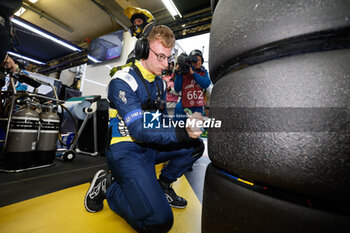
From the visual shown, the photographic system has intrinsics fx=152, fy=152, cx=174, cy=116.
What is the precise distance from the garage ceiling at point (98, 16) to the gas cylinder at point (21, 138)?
3.93m

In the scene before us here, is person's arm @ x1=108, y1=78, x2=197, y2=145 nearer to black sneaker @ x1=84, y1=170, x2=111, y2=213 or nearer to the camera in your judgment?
black sneaker @ x1=84, y1=170, x2=111, y2=213

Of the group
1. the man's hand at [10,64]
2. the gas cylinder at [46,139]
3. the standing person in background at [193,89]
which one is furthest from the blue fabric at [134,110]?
the man's hand at [10,64]

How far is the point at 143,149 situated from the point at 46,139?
1.47 meters

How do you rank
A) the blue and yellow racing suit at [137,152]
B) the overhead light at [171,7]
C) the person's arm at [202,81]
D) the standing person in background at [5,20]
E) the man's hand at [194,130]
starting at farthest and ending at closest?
the overhead light at [171,7] → the person's arm at [202,81] → the standing person in background at [5,20] → the blue and yellow racing suit at [137,152] → the man's hand at [194,130]

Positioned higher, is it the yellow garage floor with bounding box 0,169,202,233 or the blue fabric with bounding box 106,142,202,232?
the blue fabric with bounding box 106,142,202,232

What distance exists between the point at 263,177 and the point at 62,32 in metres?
8.43

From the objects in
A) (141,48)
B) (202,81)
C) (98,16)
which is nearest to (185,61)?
(202,81)

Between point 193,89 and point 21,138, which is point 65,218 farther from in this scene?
point 193,89

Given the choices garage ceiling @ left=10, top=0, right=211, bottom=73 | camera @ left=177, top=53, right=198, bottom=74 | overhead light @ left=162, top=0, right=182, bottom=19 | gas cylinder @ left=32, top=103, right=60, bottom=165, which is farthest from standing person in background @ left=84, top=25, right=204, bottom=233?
garage ceiling @ left=10, top=0, right=211, bottom=73

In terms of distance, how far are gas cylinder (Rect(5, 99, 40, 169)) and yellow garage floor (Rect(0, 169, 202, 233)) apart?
808 mm

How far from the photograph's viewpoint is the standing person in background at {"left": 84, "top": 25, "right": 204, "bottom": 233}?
0.78 metres

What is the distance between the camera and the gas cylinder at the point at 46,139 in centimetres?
173

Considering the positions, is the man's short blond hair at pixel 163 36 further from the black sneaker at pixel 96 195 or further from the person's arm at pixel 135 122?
the black sneaker at pixel 96 195

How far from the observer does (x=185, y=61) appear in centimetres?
183
